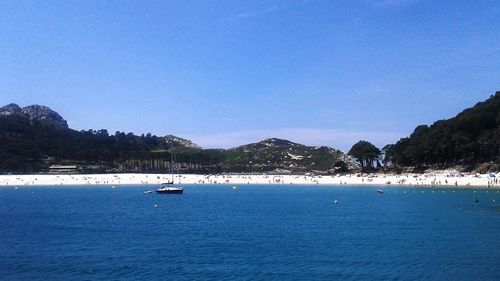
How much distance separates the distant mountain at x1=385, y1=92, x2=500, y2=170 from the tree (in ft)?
64.8

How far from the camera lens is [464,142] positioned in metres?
122

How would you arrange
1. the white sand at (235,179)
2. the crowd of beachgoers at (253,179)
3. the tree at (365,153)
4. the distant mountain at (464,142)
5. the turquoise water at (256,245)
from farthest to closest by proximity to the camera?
the tree at (365,153) < the distant mountain at (464,142) < the white sand at (235,179) < the crowd of beachgoers at (253,179) < the turquoise water at (256,245)

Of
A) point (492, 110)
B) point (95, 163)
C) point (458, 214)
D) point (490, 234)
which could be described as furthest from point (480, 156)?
point (95, 163)

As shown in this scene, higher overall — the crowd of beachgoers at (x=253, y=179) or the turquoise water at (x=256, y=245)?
the crowd of beachgoers at (x=253, y=179)

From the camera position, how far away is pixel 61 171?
6973 inches

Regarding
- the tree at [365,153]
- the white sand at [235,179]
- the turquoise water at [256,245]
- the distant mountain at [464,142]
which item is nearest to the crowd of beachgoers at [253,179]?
the white sand at [235,179]

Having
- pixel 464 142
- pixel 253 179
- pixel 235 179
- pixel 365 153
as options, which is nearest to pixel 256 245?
pixel 464 142

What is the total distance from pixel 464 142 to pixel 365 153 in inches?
1735

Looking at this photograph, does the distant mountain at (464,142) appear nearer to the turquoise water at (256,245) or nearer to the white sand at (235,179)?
the white sand at (235,179)

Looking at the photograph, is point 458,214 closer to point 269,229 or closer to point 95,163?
point 269,229

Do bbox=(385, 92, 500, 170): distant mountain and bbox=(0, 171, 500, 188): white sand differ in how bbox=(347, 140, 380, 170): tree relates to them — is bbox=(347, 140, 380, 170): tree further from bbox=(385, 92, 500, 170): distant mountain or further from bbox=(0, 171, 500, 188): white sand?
bbox=(385, 92, 500, 170): distant mountain

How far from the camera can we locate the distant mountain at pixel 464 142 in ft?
393

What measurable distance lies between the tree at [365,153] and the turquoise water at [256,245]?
101 meters

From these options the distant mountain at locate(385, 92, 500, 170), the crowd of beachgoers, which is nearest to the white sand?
the crowd of beachgoers
